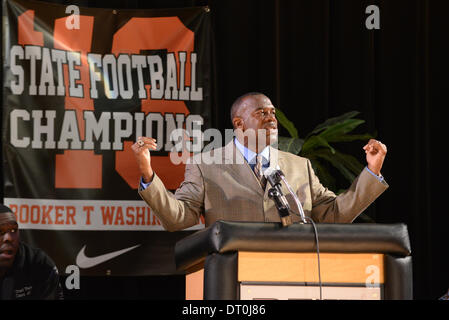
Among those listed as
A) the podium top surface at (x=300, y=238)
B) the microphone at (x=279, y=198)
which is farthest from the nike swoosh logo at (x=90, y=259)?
the podium top surface at (x=300, y=238)

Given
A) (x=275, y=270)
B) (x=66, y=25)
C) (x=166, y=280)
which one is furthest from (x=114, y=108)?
(x=275, y=270)

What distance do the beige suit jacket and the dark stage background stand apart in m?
1.60

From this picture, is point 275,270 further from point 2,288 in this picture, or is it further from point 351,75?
point 351,75

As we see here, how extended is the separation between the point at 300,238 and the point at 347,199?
2.57ft

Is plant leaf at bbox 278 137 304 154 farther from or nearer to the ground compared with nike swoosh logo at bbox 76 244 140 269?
farther from the ground

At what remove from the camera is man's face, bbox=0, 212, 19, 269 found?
289 cm

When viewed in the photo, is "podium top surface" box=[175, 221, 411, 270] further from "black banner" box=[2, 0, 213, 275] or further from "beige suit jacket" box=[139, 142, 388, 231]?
"black banner" box=[2, 0, 213, 275]

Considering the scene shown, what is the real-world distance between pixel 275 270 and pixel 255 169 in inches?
36.0

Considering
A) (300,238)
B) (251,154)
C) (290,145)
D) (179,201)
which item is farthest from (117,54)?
(300,238)

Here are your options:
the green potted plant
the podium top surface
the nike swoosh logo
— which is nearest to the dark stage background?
the green potted plant

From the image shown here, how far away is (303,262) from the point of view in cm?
154

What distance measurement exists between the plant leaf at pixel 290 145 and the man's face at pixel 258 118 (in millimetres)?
931

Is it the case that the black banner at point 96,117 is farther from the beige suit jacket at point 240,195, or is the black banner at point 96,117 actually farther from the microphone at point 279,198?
the microphone at point 279,198

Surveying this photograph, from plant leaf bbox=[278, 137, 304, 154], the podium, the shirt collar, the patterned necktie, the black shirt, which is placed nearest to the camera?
the podium
